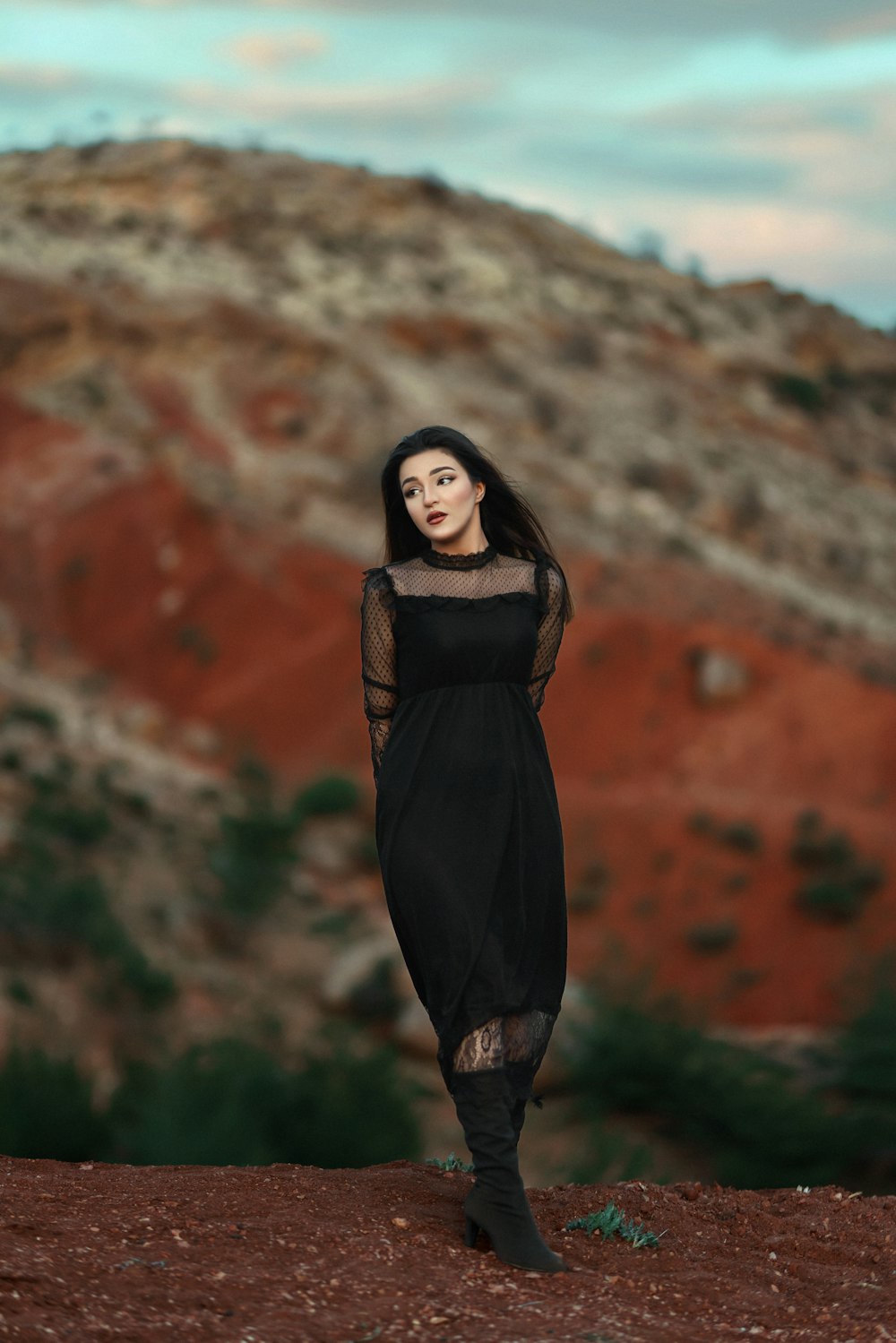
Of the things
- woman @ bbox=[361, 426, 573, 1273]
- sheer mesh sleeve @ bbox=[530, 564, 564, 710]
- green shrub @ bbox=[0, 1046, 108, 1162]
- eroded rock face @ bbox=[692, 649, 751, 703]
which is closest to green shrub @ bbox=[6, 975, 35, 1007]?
green shrub @ bbox=[0, 1046, 108, 1162]

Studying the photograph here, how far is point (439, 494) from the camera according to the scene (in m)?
3.48

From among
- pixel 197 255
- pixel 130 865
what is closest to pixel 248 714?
pixel 130 865

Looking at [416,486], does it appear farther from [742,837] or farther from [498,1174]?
[742,837]

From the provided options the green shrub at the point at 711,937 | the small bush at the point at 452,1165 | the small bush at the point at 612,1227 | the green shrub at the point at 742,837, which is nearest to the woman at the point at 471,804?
the small bush at the point at 612,1227

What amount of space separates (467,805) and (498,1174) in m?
0.84

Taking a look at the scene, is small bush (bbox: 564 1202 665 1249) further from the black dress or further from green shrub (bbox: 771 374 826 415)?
green shrub (bbox: 771 374 826 415)

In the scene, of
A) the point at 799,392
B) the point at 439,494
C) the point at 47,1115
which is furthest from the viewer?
the point at 799,392

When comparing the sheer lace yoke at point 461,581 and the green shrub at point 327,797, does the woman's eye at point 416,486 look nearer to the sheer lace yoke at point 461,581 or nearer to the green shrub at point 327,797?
the sheer lace yoke at point 461,581

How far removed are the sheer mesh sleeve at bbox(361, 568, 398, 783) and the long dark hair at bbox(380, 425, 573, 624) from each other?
168mm

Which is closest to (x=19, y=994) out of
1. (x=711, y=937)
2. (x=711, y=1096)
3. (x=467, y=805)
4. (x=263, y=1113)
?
(x=263, y=1113)

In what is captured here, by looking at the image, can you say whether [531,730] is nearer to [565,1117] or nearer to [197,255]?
[565,1117]

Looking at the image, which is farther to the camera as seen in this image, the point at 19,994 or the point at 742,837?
the point at 742,837

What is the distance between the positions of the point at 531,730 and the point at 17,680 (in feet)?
53.2

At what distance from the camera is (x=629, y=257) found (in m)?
31.7
